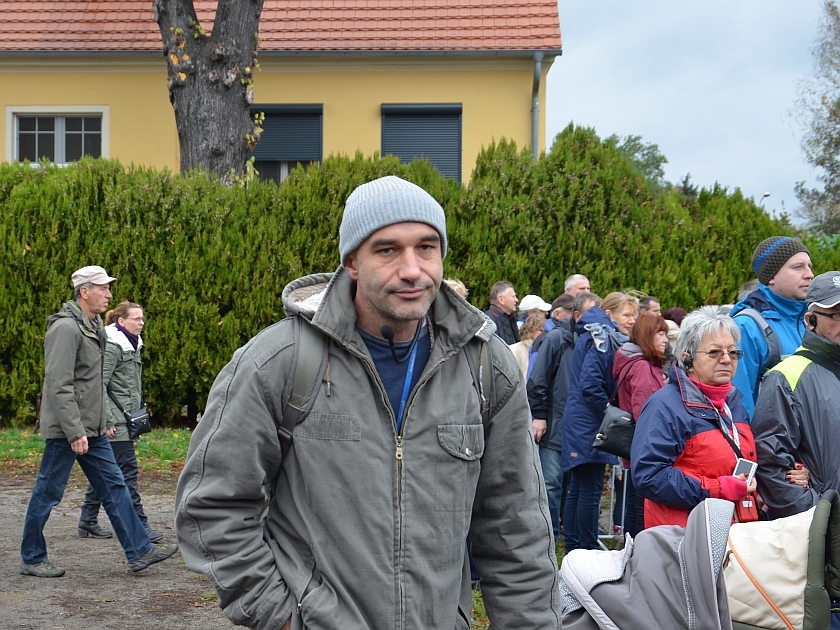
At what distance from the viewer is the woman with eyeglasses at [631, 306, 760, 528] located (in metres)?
4.95

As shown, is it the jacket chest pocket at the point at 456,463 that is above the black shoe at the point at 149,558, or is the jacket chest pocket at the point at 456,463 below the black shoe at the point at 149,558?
above

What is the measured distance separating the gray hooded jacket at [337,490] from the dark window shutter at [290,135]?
1819 centimetres

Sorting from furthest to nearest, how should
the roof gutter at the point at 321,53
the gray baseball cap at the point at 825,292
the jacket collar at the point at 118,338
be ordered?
1. the roof gutter at the point at 321,53
2. the jacket collar at the point at 118,338
3. the gray baseball cap at the point at 825,292

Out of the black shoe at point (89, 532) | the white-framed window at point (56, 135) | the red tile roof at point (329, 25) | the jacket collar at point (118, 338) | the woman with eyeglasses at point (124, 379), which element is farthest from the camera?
the white-framed window at point (56, 135)

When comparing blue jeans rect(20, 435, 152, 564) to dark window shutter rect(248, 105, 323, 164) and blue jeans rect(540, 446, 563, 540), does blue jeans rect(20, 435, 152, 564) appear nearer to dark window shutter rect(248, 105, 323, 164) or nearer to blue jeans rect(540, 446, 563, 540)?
blue jeans rect(540, 446, 563, 540)

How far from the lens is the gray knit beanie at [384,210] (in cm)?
269

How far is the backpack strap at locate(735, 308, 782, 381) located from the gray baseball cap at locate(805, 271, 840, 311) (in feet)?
3.40

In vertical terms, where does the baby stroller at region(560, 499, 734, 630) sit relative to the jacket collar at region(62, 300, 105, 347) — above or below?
below

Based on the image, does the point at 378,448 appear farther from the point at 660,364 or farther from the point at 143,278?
the point at 143,278

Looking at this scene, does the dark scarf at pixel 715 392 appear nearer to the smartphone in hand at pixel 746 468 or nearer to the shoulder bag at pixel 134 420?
the smartphone in hand at pixel 746 468

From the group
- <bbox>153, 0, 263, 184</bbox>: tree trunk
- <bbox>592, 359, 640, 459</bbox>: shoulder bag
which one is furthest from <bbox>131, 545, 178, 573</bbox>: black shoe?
<bbox>153, 0, 263, 184</bbox>: tree trunk

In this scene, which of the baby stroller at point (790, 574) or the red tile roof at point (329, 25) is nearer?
the baby stroller at point (790, 574)

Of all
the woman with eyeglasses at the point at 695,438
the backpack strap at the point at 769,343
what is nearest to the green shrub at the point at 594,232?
the backpack strap at the point at 769,343

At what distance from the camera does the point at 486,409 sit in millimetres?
2797
